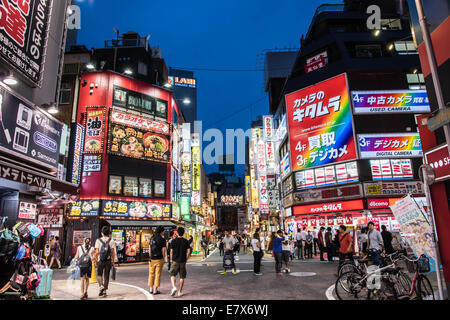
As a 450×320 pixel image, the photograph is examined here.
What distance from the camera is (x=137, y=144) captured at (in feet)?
78.7

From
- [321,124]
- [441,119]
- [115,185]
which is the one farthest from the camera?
[321,124]

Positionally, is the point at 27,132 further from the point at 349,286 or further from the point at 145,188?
the point at 145,188

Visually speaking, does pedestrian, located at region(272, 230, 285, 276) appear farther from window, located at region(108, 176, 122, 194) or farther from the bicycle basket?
window, located at region(108, 176, 122, 194)

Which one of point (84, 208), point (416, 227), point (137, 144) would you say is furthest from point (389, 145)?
point (84, 208)

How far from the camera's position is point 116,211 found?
21.8 meters

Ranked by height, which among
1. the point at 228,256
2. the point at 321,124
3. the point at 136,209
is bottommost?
the point at 228,256

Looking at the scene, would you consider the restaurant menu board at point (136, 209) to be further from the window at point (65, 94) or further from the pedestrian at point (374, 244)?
the pedestrian at point (374, 244)

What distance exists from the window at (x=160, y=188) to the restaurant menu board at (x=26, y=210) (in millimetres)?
14391

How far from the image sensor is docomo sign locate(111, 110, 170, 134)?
75.9 ft

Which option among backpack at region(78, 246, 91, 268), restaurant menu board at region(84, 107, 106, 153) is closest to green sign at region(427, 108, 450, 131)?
backpack at region(78, 246, 91, 268)

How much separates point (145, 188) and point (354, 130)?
59.1 ft

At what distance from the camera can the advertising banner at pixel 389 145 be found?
2359 cm

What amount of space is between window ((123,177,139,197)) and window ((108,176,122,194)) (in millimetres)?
405
